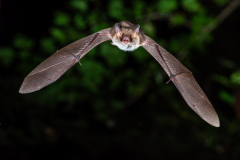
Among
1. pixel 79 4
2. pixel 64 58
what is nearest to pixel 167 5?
pixel 79 4

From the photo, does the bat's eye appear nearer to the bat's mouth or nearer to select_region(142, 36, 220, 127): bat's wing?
the bat's mouth

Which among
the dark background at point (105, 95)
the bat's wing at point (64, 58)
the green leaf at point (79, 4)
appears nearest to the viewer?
the bat's wing at point (64, 58)

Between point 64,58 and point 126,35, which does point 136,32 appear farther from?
point 64,58

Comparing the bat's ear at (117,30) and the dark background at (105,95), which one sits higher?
the bat's ear at (117,30)

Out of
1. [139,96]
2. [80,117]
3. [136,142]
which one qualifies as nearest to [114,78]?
[139,96]

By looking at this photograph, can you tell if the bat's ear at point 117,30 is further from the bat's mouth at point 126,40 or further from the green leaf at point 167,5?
the green leaf at point 167,5

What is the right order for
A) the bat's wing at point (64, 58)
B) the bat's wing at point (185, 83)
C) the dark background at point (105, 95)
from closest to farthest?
the bat's wing at point (185, 83) → the bat's wing at point (64, 58) → the dark background at point (105, 95)

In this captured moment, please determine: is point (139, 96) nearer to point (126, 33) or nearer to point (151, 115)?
point (151, 115)

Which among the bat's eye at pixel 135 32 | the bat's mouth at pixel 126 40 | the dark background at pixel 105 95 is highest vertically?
the bat's eye at pixel 135 32

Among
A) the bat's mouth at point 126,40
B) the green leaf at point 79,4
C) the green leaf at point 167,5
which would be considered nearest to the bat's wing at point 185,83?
the bat's mouth at point 126,40
